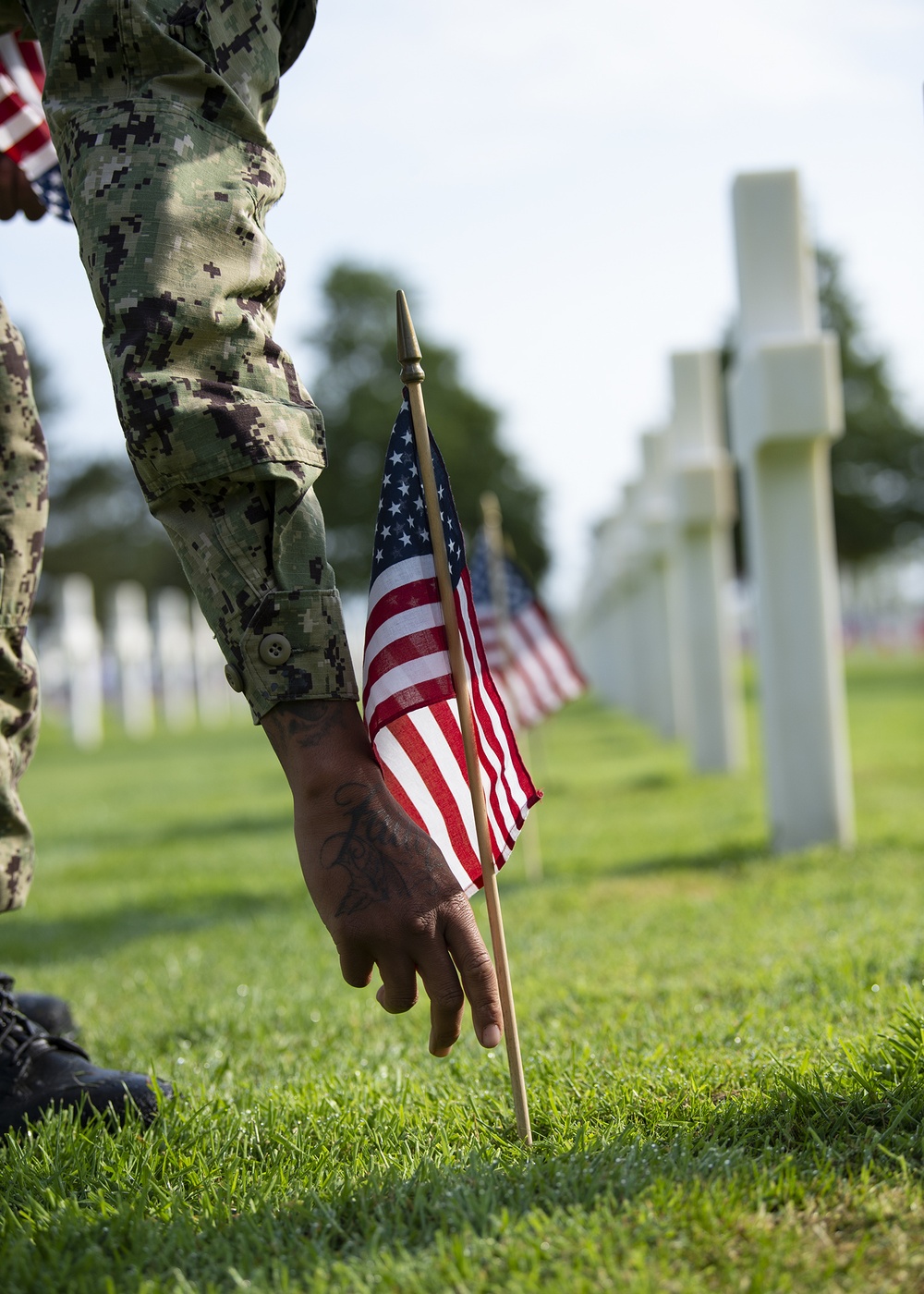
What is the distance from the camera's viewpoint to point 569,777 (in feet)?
41.1

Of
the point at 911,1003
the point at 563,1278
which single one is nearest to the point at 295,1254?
the point at 563,1278

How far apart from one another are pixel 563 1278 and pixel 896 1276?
388 millimetres

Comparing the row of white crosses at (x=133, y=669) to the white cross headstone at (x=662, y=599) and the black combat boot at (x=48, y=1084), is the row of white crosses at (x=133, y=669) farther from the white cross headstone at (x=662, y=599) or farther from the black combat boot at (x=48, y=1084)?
the black combat boot at (x=48, y=1084)

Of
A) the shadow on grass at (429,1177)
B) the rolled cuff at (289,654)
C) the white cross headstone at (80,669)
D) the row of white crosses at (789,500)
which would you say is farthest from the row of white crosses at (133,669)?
the rolled cuff at (289,654)

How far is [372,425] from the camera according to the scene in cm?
5456

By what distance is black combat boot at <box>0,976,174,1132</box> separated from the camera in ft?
7.78

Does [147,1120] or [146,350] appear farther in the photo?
[147,1120]

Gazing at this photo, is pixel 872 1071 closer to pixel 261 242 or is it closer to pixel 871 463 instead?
pixel 261 242

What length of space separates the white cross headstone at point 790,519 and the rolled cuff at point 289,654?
496cm

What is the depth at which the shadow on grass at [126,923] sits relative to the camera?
539 centimetres

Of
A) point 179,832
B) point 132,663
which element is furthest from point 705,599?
point 132,663

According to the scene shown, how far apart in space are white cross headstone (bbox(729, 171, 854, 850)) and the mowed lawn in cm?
56

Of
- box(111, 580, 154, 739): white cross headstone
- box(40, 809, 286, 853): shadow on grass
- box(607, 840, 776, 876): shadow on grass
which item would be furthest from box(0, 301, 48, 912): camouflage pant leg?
box(111, 580, 154, 739): white cross headstone

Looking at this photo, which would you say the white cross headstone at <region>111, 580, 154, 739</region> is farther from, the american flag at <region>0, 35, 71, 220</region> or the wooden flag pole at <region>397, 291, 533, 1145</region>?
the wooden flag pole at <region>397, 291, 533, 1145</region>
